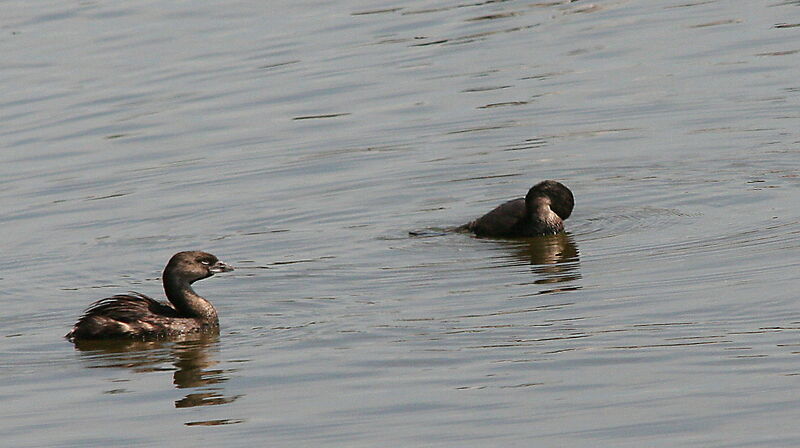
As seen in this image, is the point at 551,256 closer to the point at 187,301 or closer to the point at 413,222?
the point at 413,222

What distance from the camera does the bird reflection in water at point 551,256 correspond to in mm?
14570

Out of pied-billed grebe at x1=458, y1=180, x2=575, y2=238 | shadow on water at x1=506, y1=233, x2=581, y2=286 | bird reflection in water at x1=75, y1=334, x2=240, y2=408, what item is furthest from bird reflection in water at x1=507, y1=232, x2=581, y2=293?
bird reflection in water at x1=75, y1=334, x2=240, y2=408

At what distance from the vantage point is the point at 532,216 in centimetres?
1659

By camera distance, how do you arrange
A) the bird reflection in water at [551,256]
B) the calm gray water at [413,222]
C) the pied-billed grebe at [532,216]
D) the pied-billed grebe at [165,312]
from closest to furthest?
the calm gray water at [413,222], the pied-billed grebe at [165,312], the bird reflection in water at [551,256], the pied-billed grebe at [532,216]

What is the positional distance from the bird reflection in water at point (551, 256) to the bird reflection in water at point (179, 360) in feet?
9.63

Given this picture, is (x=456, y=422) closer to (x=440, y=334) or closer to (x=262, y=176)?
(x=440, y=334)

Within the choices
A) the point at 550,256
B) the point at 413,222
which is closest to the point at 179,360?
the point at 550,256

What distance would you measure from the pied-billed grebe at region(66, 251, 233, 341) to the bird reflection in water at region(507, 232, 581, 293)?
279 cm

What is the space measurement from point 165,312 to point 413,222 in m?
4.07

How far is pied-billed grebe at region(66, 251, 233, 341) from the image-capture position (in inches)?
519

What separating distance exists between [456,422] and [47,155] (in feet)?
41.9

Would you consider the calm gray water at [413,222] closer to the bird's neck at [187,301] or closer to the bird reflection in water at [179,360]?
the bird reflection in water at [179,360]

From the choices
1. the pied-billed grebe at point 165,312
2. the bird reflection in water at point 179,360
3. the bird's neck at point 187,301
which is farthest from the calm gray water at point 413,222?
the bird's neck at point 187,301

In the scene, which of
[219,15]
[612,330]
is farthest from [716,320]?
[219,15]
